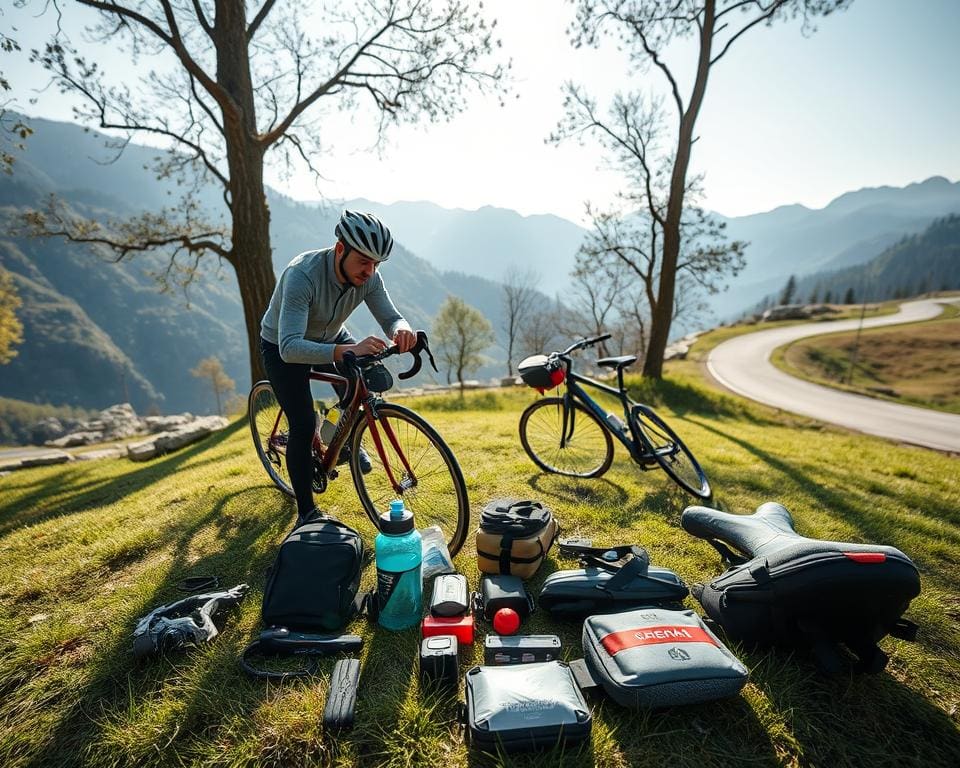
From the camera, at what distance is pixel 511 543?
132 inches

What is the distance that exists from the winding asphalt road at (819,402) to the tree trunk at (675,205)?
10.1 meters

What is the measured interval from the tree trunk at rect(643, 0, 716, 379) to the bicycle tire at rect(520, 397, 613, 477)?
395 inches

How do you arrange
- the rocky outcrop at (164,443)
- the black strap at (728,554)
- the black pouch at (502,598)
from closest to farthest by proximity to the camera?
the black pouch at (502,598) < the black strap at (728,554) < the rocky outcrop at (164,443)

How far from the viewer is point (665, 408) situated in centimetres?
1379

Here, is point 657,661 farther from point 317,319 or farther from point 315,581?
point 317,319

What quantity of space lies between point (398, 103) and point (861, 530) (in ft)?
42.6

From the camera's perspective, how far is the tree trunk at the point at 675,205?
11969 millimetres

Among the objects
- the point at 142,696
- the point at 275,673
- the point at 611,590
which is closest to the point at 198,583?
the point at 142,696

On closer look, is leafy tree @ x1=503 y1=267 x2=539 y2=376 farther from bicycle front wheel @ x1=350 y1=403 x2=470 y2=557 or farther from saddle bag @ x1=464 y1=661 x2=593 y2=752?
saddle bag @ x1=464 y1=661 x2=593 y2=752

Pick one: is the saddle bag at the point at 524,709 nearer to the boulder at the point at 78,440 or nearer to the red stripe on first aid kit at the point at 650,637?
the red stripe on first aid kit at the point at 650,637

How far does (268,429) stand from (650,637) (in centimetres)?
475

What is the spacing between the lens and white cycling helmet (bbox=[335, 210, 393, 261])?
3312mm

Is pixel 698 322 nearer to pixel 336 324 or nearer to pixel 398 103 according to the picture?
pixel 398 103

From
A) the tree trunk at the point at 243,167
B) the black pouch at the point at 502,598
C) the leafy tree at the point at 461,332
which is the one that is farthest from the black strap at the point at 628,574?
the leafy tree at the point at 461,332
